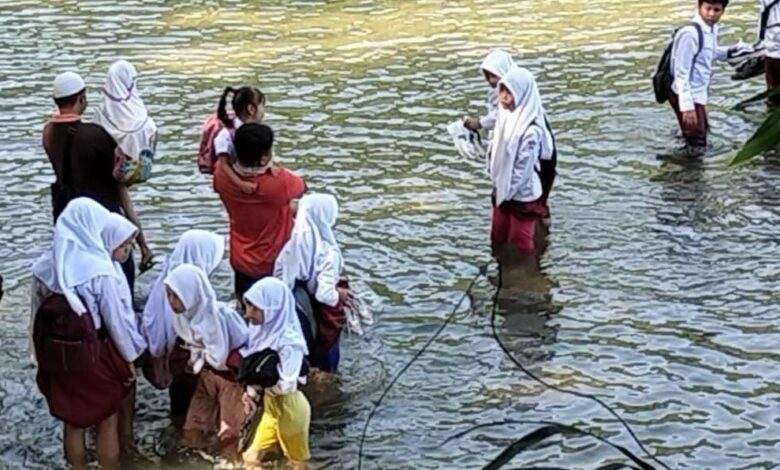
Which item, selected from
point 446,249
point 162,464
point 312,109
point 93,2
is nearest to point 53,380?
point 162,464

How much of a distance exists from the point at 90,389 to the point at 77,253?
2.05 feet

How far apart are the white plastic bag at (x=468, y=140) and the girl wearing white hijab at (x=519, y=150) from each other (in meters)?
0.52

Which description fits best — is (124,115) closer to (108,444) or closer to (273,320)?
(108,444)

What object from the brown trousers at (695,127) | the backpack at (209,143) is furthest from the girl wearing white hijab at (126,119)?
the brown trousers at (695,127)

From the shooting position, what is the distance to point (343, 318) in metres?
7.38

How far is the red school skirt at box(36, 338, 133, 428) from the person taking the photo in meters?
6.36

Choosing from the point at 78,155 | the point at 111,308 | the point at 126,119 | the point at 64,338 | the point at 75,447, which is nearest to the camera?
the point at 64,338

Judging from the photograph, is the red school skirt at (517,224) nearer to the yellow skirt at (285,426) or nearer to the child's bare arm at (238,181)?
the child's bare arm at (238,181)

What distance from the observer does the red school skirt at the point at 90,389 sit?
6363mm

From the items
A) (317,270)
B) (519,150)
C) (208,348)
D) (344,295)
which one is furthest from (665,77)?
(208,348)

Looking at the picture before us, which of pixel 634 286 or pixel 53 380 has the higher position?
pixel 53 380

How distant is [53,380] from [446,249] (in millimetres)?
3977

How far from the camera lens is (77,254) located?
636cm

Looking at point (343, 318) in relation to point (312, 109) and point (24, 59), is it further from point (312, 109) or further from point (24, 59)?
point (24, 59)
